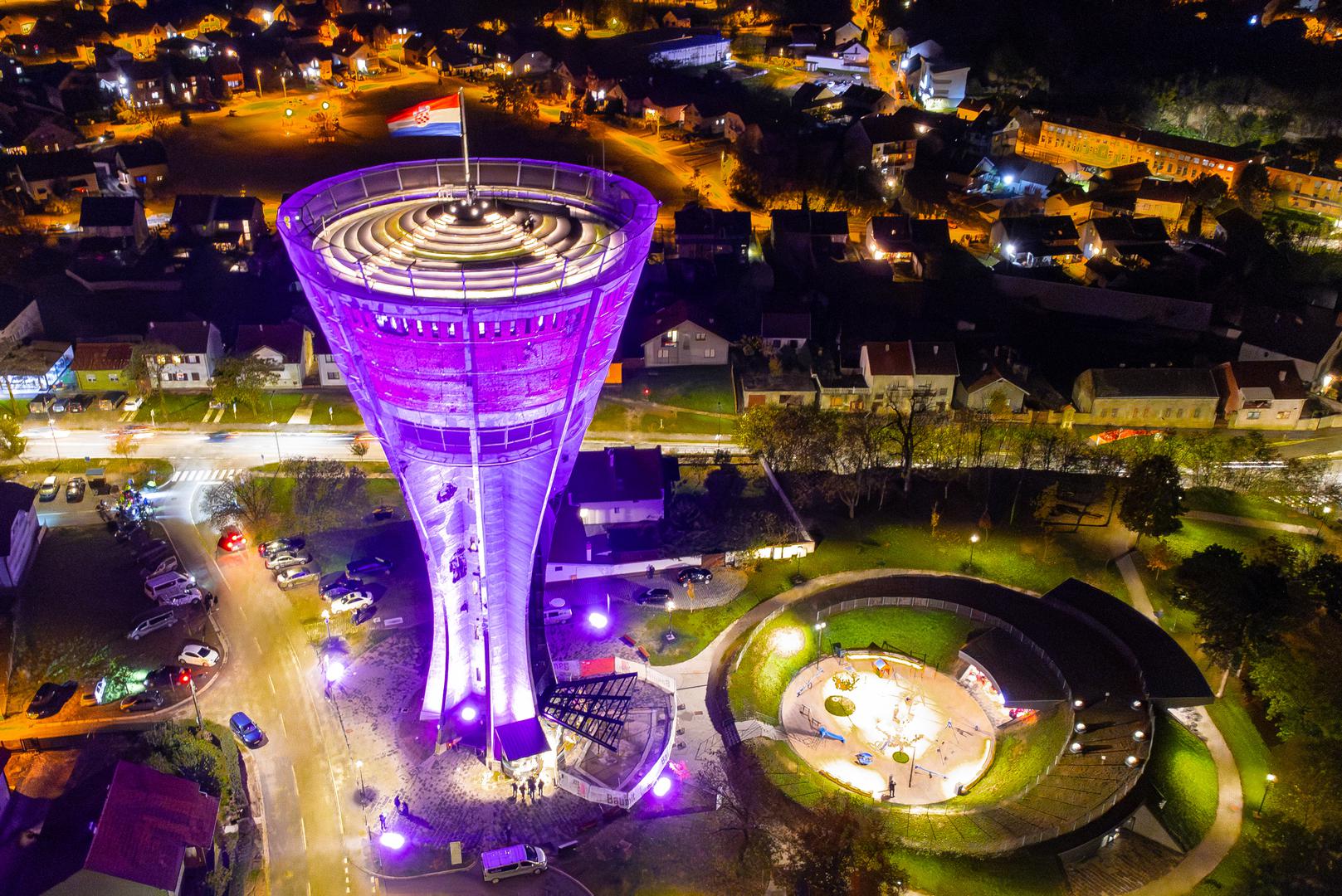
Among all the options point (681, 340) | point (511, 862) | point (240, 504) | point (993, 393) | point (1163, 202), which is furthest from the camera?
point (1163, 202)

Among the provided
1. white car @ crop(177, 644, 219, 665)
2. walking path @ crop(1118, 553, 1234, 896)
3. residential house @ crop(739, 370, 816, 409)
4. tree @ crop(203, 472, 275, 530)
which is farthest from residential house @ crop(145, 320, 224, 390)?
walking path @ crop(1118, 553, 1234, 896)

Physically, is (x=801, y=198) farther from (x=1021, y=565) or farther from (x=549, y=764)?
(x=549, y=764)

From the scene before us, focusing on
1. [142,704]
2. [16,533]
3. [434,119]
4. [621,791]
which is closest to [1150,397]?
[621,791]

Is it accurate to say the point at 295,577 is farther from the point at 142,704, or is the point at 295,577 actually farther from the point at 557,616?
the point at 557,616

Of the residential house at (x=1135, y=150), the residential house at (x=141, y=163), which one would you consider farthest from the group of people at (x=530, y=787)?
the residential house at (x=1135, y=150)

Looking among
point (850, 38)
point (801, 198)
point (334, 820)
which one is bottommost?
point (334, 820)

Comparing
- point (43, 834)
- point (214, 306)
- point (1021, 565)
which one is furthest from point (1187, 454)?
point (214, 306)

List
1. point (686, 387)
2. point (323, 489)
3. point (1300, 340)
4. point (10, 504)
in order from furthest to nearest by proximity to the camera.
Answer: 1. point (1300, 340)
2. point (686, 387)
3. point (323, 489)
4. point (10, 504)
